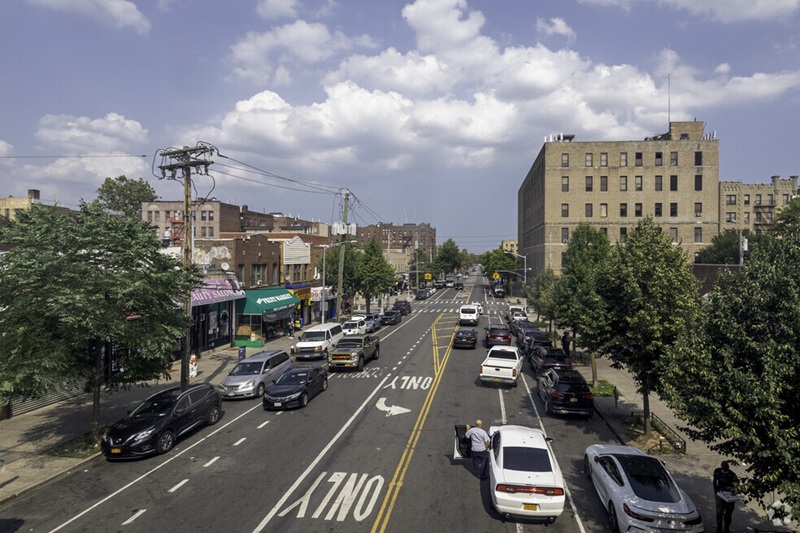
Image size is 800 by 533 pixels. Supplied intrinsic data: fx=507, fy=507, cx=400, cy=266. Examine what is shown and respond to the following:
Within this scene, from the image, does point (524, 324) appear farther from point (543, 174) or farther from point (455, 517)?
point (543, 174)

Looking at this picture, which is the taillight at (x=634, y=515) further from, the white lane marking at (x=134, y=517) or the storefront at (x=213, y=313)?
the storefront at (x=213, y=313)

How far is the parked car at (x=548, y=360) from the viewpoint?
84.0 feet

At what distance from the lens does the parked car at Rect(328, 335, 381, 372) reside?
91.9ft

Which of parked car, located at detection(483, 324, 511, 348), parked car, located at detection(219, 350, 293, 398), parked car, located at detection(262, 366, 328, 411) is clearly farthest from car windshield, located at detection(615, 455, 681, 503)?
parked car, located at detection(483, 324, 511, 348)

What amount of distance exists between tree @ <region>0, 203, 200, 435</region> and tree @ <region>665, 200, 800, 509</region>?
49.9 ft

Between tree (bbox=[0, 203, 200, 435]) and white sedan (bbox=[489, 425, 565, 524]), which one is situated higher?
tree (bbox=[0, 203, 200, 435])

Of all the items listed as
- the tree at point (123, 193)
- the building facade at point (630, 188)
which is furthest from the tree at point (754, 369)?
the tree at point (123, 193)

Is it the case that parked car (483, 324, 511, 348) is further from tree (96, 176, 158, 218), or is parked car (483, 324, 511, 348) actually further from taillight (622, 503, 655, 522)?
tree (96, 176, 158, 218)

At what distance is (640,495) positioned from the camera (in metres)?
10.4

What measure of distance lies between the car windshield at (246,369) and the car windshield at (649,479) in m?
16.9

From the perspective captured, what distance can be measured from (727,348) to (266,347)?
32392 mm

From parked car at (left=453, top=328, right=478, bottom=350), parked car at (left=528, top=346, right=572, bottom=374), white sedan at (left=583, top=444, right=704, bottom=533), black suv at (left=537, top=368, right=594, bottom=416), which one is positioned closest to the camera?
white sedan at (left=583, top=444, right=704, bottom=533)

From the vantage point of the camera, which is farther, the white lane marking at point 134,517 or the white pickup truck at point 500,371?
the white pickup truck at point 500,371

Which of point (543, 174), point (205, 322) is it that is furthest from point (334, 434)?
point (543, 174)
